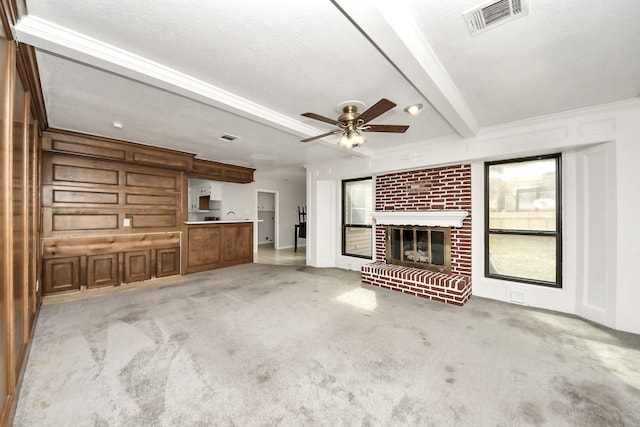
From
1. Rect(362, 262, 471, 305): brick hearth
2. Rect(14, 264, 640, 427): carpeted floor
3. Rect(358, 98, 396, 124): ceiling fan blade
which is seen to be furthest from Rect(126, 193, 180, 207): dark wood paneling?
Rect(358, 98, 396, 124): ceiling fan blade

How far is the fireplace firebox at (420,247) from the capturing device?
400 cm

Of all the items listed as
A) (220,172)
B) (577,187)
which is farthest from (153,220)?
(577,187)

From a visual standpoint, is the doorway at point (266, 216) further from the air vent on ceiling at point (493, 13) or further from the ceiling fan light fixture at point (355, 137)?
the air vent on ceiling at point (493, 13)

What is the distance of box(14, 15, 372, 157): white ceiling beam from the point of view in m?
1.62

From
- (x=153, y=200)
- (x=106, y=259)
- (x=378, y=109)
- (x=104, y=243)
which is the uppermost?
(x=378, y=109)

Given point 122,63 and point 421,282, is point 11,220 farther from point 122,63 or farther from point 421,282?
point 421,282

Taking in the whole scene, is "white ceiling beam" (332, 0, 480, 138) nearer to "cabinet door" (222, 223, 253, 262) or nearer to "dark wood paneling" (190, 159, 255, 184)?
"dark wood paneling" (190, 159, 255, 184)

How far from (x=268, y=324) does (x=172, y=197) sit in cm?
345

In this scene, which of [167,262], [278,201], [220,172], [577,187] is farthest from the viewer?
[278,201]

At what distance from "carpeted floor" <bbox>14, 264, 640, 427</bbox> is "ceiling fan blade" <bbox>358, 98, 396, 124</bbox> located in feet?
6.84

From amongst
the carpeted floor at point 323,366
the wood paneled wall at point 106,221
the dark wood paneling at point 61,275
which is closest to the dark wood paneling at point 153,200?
the wood paneled wall at point 106,221

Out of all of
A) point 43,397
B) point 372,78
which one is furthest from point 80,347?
point 372,78

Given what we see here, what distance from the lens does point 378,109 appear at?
7.10 ft

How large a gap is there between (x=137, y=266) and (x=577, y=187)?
651 cm
